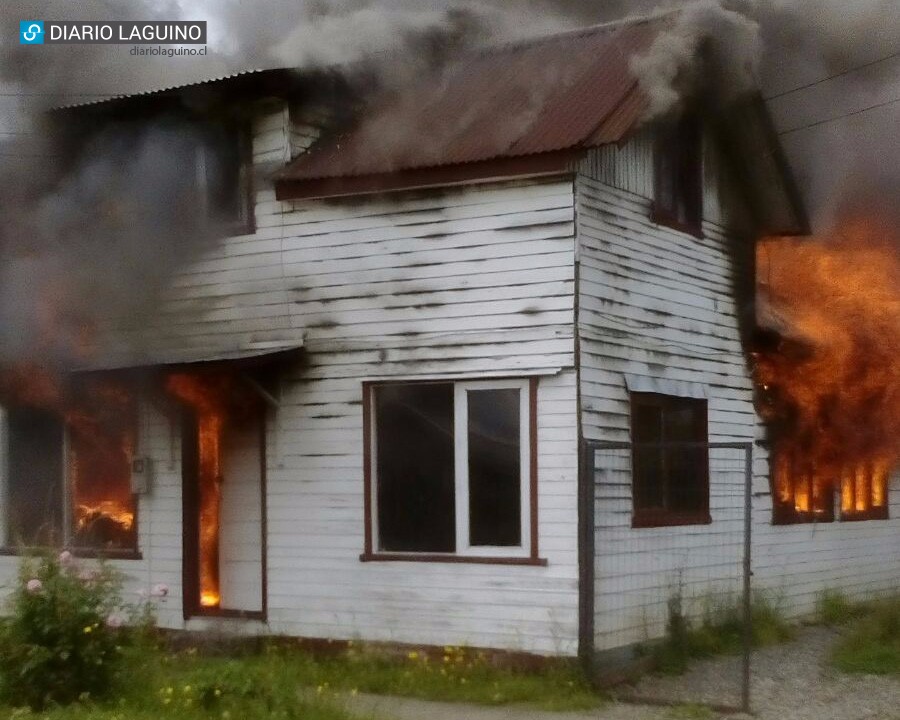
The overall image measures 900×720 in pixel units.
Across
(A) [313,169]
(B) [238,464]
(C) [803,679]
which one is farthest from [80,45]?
(C) [803,679]

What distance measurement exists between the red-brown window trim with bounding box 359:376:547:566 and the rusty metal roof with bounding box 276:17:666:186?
5.99ft

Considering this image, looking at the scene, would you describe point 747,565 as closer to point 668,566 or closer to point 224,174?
point 668,566

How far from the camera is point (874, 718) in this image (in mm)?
9688

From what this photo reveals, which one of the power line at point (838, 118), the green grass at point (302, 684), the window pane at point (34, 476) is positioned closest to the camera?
the green grass at point (302, 684)

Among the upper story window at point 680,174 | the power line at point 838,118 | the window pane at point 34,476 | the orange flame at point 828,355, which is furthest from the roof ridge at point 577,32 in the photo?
the window pane at point 34,476

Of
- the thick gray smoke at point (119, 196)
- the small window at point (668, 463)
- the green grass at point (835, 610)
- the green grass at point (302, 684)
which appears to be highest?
the thick gray smoke at point (119, 196)

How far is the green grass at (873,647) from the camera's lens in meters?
11.5

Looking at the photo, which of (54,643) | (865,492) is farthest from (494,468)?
(865,492)

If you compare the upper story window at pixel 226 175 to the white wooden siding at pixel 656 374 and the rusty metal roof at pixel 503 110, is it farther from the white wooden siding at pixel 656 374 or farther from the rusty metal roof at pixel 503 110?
the white wooden siding at pixel 656 374

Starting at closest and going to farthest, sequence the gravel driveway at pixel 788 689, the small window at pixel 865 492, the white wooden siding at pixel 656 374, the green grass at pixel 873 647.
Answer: the gravel driveway at pixel 788 689
the white wooden siding at pixel 656 374
the green grass at pixel 873 647
the small window at pixel 865 492

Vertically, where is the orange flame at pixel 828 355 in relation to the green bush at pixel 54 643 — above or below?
above

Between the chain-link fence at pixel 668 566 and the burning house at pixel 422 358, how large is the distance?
0.06m

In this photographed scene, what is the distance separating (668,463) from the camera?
12.4 metres

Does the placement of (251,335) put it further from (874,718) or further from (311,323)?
(874,718)
